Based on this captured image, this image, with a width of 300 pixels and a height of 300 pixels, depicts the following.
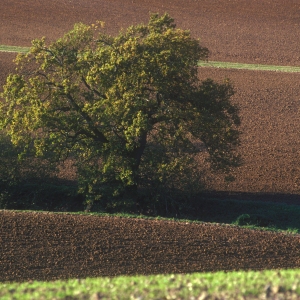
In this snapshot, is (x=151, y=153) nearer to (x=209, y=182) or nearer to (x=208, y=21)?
(x=209, y=182)

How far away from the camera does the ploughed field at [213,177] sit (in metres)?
13.5

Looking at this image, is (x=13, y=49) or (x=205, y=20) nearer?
(x=13, y=49)

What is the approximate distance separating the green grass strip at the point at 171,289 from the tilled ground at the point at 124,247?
14.8 ft

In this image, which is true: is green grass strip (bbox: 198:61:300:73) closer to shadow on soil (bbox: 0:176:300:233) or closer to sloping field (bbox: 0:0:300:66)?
sloping field (bbox: 0:0:300:66)

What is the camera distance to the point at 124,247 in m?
14.1

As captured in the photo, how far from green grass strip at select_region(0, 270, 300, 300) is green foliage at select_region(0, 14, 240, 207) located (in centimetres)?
907

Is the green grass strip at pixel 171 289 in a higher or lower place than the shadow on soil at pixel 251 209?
higher

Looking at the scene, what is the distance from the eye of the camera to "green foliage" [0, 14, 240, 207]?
1764 centimetres

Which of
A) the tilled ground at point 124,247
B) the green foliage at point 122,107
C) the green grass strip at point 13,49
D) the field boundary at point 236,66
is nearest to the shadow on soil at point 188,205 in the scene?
the green foliage at point 122,107

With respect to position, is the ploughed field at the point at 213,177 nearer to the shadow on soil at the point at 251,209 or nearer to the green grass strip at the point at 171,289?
the shadow on soil at the point at 251,209

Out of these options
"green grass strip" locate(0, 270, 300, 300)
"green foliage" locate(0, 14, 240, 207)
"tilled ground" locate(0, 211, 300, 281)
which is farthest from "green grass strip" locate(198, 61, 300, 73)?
"green grass strip" locate(0, 270, 300, 300)

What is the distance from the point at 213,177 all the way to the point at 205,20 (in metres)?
26.6

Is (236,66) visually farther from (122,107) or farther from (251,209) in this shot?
(122,107)

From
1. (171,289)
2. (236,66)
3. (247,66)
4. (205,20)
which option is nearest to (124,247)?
(171,289)
